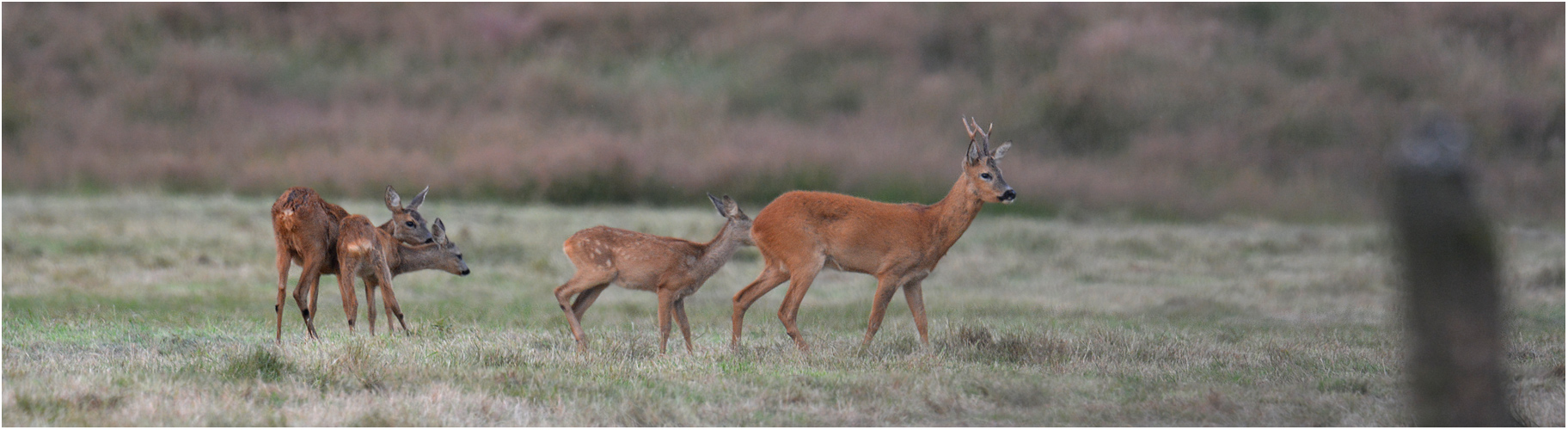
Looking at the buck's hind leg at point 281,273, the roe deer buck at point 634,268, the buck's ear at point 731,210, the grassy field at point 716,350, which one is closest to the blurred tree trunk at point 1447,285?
the grassy field at point 716,350

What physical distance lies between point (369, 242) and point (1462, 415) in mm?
8273

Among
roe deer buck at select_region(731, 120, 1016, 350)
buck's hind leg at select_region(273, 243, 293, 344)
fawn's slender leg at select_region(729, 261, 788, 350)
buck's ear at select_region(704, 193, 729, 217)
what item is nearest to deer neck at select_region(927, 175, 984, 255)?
roe deer buck at select_region(731, 120, 1016, 350)

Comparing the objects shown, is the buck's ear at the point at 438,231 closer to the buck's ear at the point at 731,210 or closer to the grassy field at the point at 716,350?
the grassy field at the point at 716,350

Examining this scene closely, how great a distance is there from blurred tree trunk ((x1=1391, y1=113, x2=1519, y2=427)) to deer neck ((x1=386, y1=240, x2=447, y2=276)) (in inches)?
373

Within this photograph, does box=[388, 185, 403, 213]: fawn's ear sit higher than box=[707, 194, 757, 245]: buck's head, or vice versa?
box=[388, 185, 403, 213]: fawn's ear

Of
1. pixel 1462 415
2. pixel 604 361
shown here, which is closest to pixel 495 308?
pixel 604 361

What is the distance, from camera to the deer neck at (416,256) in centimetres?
1162

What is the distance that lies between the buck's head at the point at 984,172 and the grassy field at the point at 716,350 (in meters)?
1.08

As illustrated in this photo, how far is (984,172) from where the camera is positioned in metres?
10.1

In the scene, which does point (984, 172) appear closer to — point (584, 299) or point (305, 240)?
point (584, 299)

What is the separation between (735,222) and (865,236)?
1.28m

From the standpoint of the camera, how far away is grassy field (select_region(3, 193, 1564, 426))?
22.4ft

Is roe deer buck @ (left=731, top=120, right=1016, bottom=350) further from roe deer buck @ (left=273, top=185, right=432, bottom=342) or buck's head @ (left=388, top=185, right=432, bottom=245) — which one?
buck's head @ (left=388, top=185, right=432, bottom=245)

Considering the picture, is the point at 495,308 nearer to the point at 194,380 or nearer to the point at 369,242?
the point at 369,242
